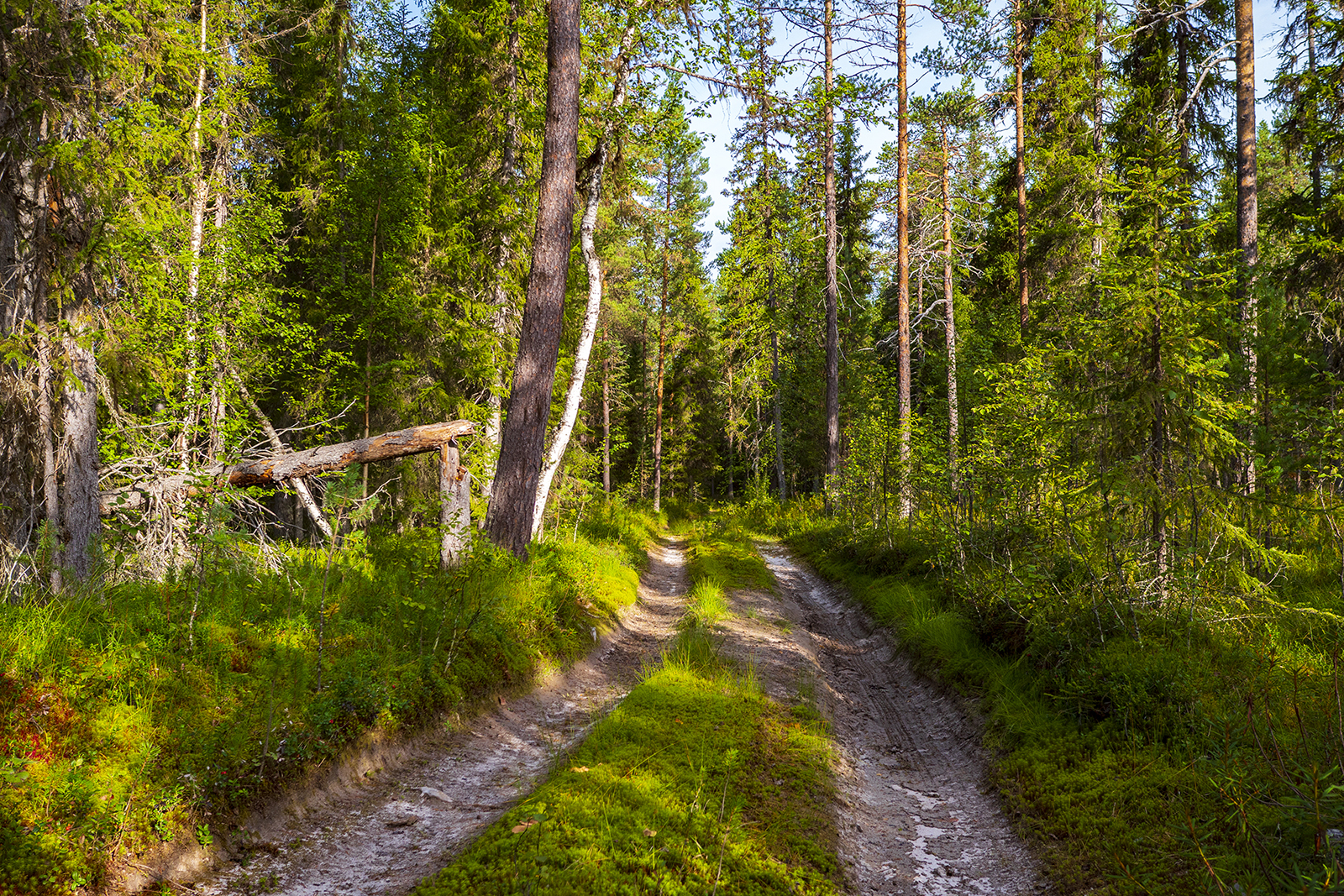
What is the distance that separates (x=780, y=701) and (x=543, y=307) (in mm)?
5787

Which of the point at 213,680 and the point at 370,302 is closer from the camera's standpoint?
the point at 213,680

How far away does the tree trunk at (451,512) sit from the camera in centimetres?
800

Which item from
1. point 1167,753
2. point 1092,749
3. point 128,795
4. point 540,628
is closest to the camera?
point 128,795

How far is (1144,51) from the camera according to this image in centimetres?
1542

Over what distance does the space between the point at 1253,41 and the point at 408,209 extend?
53.8 feet

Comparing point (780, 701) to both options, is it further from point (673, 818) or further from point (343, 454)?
point (343, 454)

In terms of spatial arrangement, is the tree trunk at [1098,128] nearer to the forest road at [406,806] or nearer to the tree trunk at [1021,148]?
the tree trunk at [1021,148]

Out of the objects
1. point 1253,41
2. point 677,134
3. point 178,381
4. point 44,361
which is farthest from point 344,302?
point 1253,41

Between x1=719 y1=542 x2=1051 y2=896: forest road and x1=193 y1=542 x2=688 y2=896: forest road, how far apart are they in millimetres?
2339

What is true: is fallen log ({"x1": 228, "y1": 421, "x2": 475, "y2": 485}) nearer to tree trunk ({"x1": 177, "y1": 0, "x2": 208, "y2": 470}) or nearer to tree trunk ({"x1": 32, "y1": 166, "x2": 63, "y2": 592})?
tree trunk ({"x1": 177, "y1": 0, "x2": 208, "y2": 470})

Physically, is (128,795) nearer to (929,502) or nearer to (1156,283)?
(1156,283)

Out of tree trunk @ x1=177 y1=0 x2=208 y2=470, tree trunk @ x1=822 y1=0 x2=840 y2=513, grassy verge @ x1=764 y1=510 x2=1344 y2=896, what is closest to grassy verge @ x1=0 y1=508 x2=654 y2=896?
tree trunk @ x1=177 y1=0 x2=208 y2=470

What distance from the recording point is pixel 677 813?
13.0 feet

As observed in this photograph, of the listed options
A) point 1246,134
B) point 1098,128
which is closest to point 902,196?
point 1098,128
